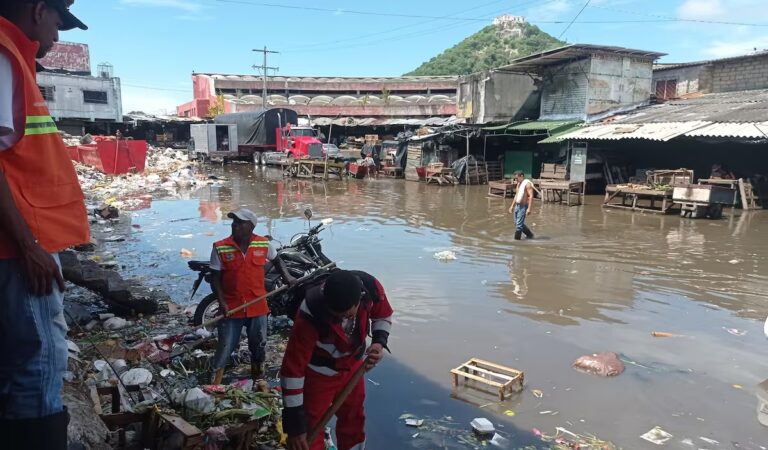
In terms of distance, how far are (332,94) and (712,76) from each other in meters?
36.3

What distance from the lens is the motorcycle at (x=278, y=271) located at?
207 inches

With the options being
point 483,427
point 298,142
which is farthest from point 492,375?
point 298,142

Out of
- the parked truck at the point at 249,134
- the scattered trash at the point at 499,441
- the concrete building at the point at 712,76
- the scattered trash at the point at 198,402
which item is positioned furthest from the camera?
the parked truck at the point at 249,134

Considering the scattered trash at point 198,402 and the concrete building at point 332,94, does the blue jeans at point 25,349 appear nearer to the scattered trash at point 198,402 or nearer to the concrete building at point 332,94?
the scattered trash at point 198,402

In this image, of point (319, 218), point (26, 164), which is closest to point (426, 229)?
point (319, 218)

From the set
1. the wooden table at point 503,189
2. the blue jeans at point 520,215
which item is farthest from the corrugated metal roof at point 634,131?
the blue jeans at point 520,215

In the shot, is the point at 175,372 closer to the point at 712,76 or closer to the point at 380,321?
the point at 380,321

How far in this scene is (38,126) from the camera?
1.73 meters

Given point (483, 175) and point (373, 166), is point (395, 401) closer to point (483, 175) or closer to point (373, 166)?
point (483, 175)

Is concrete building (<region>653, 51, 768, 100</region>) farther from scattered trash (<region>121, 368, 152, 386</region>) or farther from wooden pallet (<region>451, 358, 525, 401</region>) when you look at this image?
scattered trash (<region>121, 368, 152, 386</region>)

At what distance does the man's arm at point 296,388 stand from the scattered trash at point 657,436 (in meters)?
2.61

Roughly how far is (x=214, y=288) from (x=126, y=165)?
20066 millimetres

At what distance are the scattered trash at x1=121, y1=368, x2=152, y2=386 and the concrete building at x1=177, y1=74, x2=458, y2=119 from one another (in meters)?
40.6

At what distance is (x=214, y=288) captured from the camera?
172 inches
